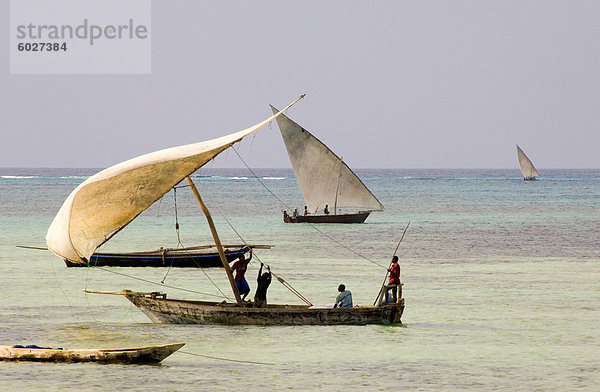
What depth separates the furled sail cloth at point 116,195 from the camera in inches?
739

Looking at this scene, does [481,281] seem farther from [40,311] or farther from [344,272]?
[40,311]

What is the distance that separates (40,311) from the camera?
23.5m

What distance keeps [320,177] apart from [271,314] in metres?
34.4

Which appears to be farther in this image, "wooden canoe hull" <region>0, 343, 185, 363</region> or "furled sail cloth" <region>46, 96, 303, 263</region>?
"furled sail cloth" <region>46, 96, 303, 263</region>

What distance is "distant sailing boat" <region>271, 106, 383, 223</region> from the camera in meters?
52.2

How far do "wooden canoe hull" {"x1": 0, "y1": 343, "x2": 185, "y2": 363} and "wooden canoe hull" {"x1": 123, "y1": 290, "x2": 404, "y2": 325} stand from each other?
3.93 meters

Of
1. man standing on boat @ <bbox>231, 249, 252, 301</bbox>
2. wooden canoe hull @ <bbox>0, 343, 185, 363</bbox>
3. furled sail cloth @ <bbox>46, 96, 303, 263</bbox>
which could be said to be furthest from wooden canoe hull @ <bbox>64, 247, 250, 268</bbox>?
wooden canoe hull @ <bbox>0, 343, 185, 363</bbox>

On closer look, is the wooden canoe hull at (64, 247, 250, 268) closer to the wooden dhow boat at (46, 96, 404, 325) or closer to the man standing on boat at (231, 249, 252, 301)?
the man standing on boat at (231, 249, 252, 301)

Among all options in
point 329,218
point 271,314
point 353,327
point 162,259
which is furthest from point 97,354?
point 329,218

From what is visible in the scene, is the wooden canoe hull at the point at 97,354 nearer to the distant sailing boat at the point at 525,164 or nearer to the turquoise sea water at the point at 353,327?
the turquoise sea water at the point at 353,327

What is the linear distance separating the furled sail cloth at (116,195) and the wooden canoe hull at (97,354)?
2606 millimetres

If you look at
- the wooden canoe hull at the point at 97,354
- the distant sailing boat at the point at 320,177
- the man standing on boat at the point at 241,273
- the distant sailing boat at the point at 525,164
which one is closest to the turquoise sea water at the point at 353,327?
the wooden canoe hull at the point at 97,354

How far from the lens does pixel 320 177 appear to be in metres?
54.7

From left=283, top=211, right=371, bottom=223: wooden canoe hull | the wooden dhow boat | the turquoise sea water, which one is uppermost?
the wooden dhow boat
